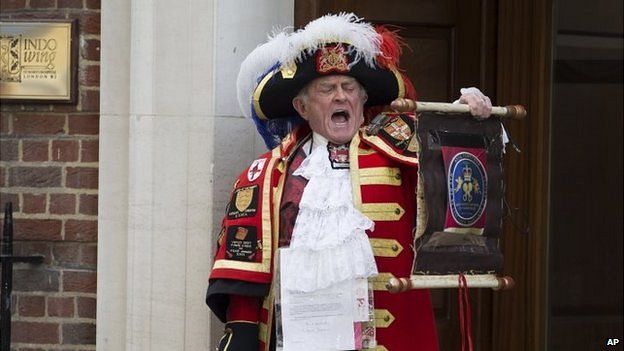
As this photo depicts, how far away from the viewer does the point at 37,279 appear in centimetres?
544

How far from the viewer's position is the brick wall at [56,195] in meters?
5.39

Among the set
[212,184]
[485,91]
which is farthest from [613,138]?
[212,184]

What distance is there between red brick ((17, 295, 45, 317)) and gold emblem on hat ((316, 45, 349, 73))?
62.2 inches

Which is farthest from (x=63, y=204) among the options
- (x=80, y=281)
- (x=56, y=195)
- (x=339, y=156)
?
→ (x=339, y=156)

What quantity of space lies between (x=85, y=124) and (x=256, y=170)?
1006 millimetres

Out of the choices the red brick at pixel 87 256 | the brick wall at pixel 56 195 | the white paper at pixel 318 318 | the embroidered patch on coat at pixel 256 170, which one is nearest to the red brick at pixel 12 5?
the brick wall at pixel 56 195

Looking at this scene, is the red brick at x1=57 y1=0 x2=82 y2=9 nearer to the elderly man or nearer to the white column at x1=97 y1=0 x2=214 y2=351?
the white column at x1=97 y1=0 x2=214 y2=351

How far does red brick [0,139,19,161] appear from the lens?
17.9 ft

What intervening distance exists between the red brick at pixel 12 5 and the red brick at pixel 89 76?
347mm

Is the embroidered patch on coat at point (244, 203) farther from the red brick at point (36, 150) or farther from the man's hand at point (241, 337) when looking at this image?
the red brick at point (36, 150)

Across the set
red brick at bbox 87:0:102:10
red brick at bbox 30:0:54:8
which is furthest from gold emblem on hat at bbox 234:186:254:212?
red brick at bbox 30:0:54:8

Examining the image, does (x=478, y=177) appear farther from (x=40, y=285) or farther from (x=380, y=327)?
(x=40, y=285)

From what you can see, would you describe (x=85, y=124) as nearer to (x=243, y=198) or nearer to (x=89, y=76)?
(x=89, y=76)

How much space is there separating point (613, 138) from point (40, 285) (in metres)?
3.32
